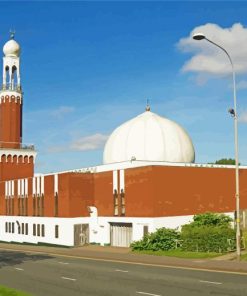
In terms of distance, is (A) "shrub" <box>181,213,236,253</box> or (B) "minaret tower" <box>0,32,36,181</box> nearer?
(A) "shrub" <box>181,213,236,253</box>

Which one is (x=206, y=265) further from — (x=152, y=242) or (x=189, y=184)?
(x=189, y=184)

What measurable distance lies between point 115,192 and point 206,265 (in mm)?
20225

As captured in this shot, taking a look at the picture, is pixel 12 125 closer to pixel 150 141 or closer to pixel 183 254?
pixel 150 141

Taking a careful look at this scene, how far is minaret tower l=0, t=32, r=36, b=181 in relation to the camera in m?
70.3

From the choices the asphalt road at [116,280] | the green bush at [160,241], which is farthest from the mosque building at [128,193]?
the asphalt road at [116,280]

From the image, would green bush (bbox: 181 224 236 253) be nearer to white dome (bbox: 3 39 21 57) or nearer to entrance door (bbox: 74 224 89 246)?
entrance door (bbox: 74 224 89 246)

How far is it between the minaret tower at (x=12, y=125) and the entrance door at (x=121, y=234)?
28032 mm

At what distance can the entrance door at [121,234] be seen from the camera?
146ft

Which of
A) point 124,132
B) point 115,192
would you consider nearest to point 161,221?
point 115,192

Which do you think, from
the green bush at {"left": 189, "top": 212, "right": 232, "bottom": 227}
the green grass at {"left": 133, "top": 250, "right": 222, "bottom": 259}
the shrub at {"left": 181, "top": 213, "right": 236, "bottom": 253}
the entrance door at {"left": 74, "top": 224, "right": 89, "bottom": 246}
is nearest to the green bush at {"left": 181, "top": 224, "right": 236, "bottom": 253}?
the shrub at {"left": 181, "top": 213, "right": 236, "bottom": 253}

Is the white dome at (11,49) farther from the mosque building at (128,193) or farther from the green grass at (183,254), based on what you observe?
the green grass at (183,254)

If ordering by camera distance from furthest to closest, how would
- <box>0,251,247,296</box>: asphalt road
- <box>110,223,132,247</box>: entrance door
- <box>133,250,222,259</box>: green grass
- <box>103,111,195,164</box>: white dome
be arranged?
<box>103,111,195,164</box>: white dome < <box>110,223,132,247</box>: entrance door < <box>133,250,222,259</box>: green grass < <box>0,251,247,296</box>: asphalt road

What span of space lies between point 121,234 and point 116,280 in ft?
74.4

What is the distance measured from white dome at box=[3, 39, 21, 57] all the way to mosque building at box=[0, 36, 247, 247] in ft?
66.8
